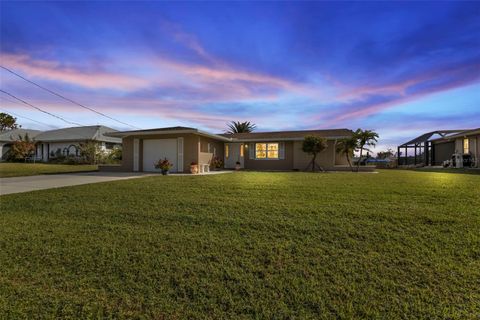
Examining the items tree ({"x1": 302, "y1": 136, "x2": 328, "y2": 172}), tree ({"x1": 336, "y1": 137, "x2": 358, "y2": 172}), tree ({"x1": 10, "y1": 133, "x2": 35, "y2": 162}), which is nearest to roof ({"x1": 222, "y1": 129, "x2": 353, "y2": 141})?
tree ({"x1": 336, "y1": 137, "x2": 358, "y2": 172})

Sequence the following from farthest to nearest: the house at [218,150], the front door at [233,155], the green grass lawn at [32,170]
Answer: the front door at [233,155], the house at [218,150], the green grass lawn at [32,170]

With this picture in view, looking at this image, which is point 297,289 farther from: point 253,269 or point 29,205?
point 29,205

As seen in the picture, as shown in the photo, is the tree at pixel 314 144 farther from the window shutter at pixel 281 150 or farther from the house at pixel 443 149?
the house at pixel 443 149

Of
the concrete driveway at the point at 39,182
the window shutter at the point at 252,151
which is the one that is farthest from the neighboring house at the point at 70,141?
the window shutter at the point at 252,151

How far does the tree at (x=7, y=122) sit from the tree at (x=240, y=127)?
36.2 m

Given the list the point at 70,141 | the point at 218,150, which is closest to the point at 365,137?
the point at 218,150

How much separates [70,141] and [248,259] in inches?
1326

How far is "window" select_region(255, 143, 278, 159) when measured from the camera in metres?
19.3

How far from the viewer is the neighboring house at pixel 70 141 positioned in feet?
98.0

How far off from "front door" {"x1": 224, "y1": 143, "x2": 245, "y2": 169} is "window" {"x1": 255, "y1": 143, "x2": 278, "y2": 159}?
1.27 m

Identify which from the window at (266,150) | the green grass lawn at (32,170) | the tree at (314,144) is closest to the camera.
A: the green grass lawn at (32,170)

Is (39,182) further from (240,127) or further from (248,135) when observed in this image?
(240,127)

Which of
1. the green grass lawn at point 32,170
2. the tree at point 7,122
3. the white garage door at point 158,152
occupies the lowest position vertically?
the green grass lawn at point 32,170

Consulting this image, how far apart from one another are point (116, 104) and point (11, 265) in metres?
17.1
